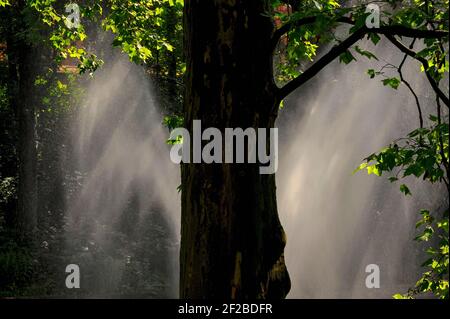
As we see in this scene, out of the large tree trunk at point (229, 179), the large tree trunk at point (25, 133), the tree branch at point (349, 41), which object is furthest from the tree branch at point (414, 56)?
the large tree trunk at point (25, 133)

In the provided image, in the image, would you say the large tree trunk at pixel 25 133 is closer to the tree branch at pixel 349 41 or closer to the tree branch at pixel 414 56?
the tree branch at pixel 414 56

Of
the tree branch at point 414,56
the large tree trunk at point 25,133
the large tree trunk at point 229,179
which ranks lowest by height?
the large tree trunk at point 229,179

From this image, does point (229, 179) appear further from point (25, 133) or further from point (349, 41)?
point (25, 133)

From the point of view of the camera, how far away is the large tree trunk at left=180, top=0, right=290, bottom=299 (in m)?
4.70

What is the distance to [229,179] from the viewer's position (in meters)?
4.71

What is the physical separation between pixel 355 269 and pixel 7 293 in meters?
9.45

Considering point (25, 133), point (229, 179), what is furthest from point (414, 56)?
point (25, 133)

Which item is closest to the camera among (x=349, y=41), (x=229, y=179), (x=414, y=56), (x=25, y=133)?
(x=229, y=179)

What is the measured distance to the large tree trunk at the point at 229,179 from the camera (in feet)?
15.4

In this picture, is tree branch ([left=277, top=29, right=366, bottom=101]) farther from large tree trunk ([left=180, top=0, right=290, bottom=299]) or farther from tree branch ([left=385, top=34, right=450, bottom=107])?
tree branch ([left=385, top=34, right=450, bottom=107])

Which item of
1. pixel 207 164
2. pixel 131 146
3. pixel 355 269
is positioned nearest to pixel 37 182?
pixel 131 146

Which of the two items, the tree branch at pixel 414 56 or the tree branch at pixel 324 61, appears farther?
the tree branch at pixel 414 56

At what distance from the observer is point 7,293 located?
594 inches

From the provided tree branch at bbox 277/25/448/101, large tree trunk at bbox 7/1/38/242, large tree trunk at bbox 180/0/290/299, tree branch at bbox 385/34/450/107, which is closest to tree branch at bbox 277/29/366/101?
tree branch at bbox 277/25/448/101
